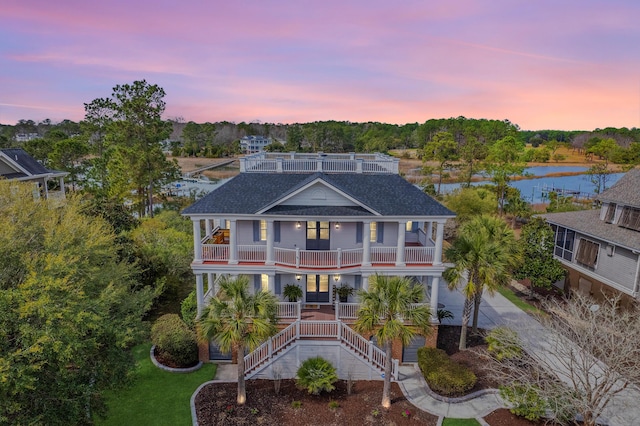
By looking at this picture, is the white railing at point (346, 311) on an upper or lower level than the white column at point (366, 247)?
lower

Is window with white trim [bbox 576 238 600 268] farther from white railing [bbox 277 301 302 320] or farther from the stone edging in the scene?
the stone edging

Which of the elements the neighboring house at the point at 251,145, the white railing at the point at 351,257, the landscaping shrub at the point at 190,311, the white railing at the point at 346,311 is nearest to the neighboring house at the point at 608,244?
the white railing at the point at 351,257

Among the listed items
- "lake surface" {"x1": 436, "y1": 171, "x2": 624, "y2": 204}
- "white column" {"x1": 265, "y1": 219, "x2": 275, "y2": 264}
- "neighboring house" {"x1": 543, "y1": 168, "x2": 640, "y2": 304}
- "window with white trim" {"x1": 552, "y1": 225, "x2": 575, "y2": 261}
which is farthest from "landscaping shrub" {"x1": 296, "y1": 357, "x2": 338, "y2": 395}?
"lake surface" {"x1": 436, "y1": 171, "x2": 624, "y2": 204}

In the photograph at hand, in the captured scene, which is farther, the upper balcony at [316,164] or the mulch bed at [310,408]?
the upper balcony at [316,164]

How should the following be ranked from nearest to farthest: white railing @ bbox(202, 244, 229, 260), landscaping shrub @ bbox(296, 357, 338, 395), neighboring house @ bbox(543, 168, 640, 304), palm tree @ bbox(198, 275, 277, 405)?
palm tree @ bbox(198, 275, 277, 405) → landscaping shrub @ bbox(296, 357, 338, 395) → white railing @ bbox(202, 244, 229, 260) → neighboring house @ bbox(543, 168, 640, 304)

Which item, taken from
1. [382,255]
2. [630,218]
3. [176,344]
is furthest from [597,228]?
[176,344]

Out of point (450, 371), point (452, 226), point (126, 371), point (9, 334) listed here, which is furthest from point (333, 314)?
point (452, 226)

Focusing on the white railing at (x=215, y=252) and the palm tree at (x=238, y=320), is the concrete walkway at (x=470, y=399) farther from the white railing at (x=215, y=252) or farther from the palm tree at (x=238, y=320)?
the white railing at (x=215, y=252)
